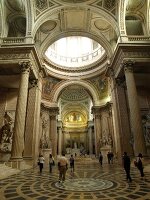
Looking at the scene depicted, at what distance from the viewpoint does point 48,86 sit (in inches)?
1051

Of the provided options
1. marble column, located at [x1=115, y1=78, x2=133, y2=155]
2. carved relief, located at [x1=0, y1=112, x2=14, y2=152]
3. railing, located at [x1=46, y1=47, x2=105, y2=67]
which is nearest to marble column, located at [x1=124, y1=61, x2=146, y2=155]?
marble column, located at [x1=115, y1=78, x2=133, y2=155]

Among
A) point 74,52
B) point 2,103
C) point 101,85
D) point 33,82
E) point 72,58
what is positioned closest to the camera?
point 2,103

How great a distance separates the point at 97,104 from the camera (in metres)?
26.9

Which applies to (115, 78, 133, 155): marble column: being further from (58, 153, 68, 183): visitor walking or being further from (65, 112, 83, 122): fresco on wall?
(65, 112, 83, 122): fresco on wall

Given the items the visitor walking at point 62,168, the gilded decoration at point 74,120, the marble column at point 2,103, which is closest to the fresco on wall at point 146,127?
the visitor walking at point 62,168

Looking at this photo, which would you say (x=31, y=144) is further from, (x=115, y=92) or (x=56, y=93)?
(x=56, y=93)

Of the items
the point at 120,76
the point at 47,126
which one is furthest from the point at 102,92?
the point at 120,76

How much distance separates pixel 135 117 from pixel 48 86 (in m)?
18.0

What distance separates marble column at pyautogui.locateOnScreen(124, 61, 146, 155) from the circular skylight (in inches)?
611

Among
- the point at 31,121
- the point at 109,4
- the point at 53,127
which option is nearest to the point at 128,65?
the point at 109,4

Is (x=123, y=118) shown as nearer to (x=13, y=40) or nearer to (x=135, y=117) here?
(x=135, y=117)

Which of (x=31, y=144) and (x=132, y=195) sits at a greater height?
(x=31, y=144)

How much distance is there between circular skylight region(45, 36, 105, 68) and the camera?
2842cm

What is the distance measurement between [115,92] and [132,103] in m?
3.31
